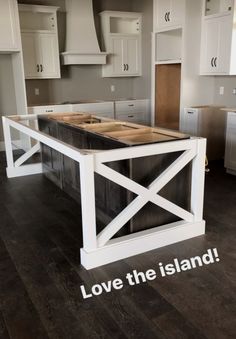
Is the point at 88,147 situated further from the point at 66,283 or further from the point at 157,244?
the point at 66,283

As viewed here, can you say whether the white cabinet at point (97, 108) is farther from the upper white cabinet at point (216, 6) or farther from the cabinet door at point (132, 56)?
the upper white cabinet at point (216, 6)

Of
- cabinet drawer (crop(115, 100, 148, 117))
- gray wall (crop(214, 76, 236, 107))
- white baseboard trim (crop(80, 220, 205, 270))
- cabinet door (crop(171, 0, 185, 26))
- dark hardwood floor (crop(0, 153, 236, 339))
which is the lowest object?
dark hardwood floor (crop(0, 153, 236, 339))

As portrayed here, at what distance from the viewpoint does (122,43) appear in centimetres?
649

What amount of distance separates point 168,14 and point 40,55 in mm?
2252

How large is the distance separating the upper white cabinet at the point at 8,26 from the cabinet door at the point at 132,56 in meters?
2.19

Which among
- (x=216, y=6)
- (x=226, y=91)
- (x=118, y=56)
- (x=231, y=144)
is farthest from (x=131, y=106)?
(x=231, y=144)

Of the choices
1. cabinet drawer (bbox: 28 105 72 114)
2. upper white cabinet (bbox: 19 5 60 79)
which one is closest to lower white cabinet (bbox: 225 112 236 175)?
cabinet drawer (bbox: 28 105 72 114)

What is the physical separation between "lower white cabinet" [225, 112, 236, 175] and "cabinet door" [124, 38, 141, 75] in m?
2.82

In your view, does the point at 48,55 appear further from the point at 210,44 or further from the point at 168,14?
the point at 210,44

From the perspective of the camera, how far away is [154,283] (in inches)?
90.0

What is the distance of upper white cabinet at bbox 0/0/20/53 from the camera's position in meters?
5.15

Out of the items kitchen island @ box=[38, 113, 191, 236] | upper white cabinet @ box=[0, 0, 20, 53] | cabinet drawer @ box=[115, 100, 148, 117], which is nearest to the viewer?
kitchen island @ box=[38, 113, 191, 236]

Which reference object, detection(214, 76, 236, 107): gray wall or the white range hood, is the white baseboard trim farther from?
the white range hood

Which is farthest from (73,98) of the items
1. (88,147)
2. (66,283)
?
(66,283)
